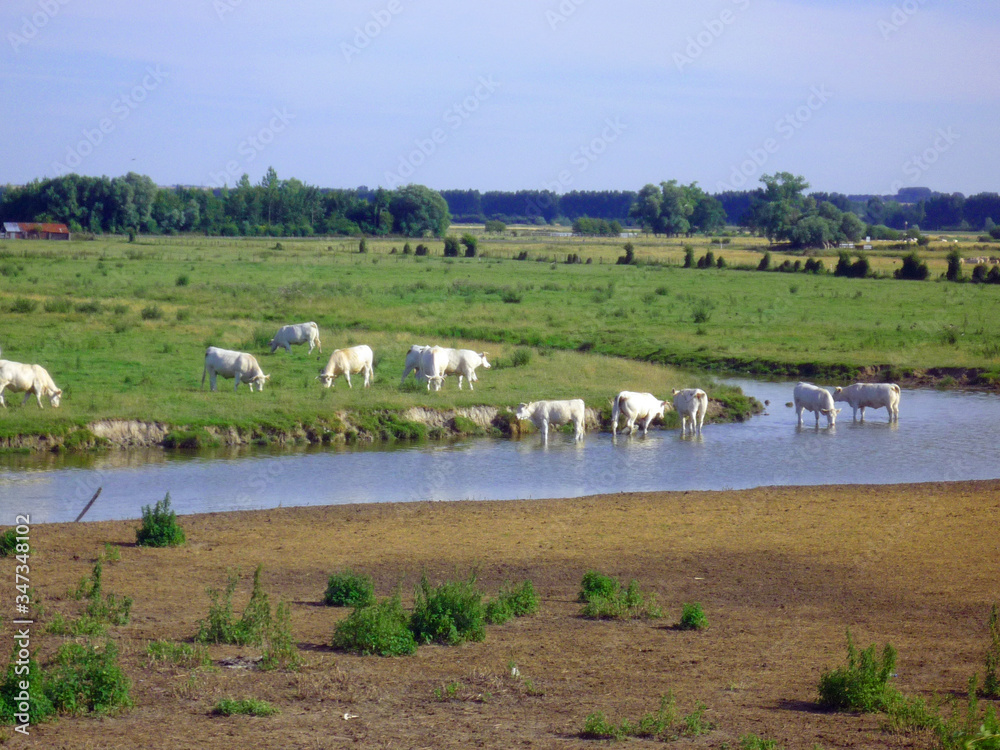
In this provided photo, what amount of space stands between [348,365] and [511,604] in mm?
16741

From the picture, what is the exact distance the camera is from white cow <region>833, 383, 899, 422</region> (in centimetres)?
2588

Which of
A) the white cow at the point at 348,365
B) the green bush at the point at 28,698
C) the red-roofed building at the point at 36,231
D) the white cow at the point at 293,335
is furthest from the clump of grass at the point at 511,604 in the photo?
the red-roofed building at the point at 36,231

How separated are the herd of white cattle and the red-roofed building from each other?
79.6 metres

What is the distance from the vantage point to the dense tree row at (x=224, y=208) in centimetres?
10838

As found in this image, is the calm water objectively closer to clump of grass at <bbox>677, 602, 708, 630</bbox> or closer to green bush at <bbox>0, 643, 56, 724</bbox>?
clump of grass at <bbox>677, 602, 708, 630</bbox>

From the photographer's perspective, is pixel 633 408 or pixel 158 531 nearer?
pixel 158 531

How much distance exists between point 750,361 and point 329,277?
1096 inches

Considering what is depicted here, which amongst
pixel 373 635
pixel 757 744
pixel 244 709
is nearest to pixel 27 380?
pixel 373 635

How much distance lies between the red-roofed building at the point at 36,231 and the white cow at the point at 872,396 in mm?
86218

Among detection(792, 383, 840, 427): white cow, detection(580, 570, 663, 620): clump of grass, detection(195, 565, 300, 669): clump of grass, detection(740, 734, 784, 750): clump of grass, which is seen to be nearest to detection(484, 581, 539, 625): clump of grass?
detection(580, 570, 663, 620): clump of grass

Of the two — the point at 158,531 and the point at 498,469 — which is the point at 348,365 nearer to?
the point at 498,469

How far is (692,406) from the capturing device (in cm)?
2403

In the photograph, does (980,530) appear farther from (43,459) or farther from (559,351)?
(559,351)

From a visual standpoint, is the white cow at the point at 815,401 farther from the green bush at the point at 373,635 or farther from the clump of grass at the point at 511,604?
the green bush at the point at 373,635
